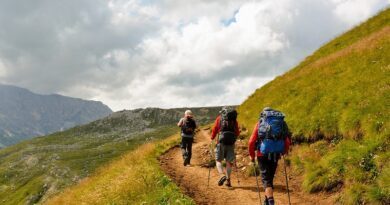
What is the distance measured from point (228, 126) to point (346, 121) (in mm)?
5383

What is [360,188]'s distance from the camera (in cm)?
1423

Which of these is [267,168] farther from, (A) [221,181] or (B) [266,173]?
(A) [221,181]

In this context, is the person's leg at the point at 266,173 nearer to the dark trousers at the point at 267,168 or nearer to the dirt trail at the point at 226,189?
the dark trousers at the point at 267,168

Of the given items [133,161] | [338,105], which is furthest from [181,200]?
[133,161]

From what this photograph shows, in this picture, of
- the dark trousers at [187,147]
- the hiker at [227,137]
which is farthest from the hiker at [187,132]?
the hiker at [227,137]

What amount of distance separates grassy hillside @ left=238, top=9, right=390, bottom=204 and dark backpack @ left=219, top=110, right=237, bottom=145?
358 cm

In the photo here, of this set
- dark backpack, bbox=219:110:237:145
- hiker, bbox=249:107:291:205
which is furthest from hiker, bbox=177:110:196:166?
hiker, bbox=249:107:291:205

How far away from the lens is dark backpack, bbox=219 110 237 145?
18859mm

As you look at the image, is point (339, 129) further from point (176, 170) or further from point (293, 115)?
point (176, 170)

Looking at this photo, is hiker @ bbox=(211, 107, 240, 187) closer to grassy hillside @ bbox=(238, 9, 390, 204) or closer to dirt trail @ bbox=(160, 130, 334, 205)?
dirt trail @ bbox=(160, 130, 334, 205)

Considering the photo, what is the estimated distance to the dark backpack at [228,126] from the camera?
18.9 m

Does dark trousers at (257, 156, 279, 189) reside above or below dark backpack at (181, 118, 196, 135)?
below

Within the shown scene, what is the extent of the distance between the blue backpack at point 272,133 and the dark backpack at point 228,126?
5.30 meters

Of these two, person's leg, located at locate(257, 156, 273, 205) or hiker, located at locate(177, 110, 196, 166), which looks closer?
person's leg, located at locate(257, 156, 273, 205)
